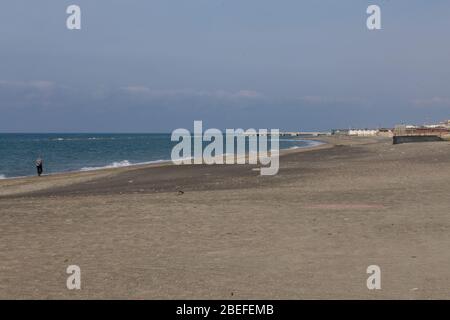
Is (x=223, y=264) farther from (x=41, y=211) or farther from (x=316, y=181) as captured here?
(x=316, y=181)

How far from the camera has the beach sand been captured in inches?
317

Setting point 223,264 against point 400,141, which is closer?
point 223,264

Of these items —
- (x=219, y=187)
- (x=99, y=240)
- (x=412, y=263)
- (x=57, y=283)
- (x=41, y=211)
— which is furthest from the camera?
(x=219, y=187)

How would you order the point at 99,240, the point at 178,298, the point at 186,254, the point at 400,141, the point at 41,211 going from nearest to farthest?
the point at 178,298
the point at 186,254
the point at 99,240
the point at 41,211
the point at 400,141

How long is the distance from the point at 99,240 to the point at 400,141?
80.3m

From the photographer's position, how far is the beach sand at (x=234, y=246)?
806 centimetres

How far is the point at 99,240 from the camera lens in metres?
12.1

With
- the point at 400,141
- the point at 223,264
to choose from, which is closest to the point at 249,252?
the point at 223,264

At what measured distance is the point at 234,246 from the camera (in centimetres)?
1109

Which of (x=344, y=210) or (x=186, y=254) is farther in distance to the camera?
(x=344, y=210)
